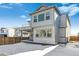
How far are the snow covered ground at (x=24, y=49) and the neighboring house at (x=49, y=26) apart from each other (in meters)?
0.34

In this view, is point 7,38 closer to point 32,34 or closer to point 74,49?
point 32,34

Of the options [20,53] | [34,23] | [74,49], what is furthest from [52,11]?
[20,53]

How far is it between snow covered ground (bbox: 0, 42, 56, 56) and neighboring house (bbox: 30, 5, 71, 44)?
34cm

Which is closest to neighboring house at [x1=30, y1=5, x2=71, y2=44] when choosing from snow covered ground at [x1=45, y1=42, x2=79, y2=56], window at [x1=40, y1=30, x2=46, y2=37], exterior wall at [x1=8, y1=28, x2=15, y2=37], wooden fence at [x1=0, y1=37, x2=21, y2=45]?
window at [x1=40, y1=30, x2=46, y2=37]

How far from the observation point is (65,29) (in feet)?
18.7

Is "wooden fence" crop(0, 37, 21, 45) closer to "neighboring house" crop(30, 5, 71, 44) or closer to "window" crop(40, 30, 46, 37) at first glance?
"neighboring house" crop(30, 5, 71, 44)

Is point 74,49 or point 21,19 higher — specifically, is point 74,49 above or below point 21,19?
below

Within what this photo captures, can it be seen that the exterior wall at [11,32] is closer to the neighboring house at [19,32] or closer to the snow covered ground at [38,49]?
the neighboring house at [19,32]

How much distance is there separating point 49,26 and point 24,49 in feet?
4.47

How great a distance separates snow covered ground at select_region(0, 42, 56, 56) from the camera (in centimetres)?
512

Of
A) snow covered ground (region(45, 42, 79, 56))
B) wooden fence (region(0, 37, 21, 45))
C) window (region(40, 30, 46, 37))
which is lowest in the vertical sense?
snow covered ground (region(45, 42, 79, 56))

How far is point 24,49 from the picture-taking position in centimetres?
528

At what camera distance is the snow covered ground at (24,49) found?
202 inches

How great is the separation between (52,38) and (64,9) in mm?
1180
